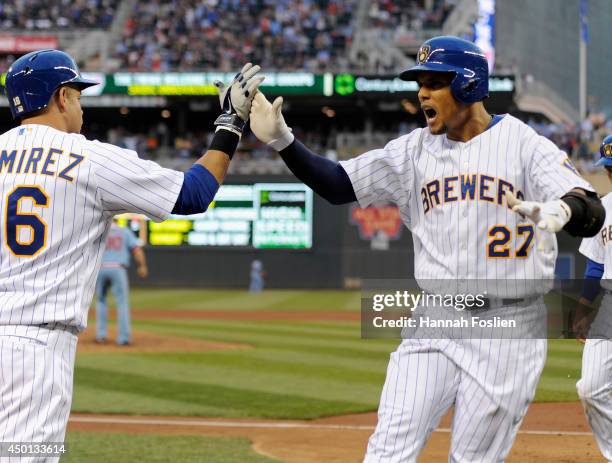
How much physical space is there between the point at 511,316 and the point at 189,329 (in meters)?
14.6

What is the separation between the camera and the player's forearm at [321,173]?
165 inches

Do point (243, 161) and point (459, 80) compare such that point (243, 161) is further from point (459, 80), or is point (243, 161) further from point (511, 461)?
point (459, 80)

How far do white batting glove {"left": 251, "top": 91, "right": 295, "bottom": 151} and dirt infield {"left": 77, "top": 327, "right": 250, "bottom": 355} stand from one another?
33.1ft

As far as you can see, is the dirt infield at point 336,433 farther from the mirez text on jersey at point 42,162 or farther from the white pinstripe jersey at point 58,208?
the mirez text on jersey at point 42,162

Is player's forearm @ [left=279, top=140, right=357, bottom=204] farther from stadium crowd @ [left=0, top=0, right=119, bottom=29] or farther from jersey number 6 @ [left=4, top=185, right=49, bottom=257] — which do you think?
stadium crowd @ [left=0, top=0, right=119, bottom=29]

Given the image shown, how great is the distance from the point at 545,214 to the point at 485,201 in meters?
0.53

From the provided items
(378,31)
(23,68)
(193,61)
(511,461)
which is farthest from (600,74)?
(23,68)

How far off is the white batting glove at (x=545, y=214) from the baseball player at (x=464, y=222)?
92 mm

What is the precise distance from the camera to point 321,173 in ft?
13.8

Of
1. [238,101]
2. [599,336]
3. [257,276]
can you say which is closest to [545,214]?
[238,101]

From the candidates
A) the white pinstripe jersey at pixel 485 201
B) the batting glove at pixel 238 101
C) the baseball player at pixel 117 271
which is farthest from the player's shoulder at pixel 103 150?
the baseball player at pixel 117 271

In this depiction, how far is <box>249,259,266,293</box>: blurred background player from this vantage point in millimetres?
29719

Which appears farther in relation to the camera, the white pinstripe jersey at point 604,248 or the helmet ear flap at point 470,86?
the white pinstripe jersey at point 604,248

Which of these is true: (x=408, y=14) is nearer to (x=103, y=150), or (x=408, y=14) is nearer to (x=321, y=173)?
(x=321, y=173)
